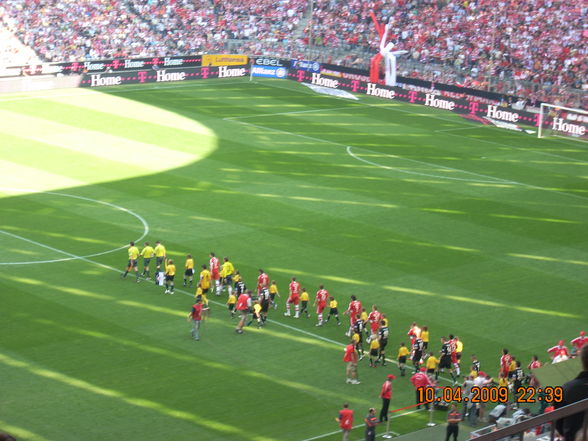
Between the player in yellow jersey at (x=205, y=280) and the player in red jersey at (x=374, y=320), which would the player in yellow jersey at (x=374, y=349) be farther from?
the player in yellow jersey at (x=205, y=280)

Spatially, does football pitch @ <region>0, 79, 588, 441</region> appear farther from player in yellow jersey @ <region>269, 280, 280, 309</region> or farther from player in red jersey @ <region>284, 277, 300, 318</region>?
player in yellow jersey @ <region>269, 280, 280, 309</region>

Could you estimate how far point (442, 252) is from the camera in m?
38.3

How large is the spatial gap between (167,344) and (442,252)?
1356 cm

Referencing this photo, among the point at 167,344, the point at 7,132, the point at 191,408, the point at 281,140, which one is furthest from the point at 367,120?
the point at 191,408

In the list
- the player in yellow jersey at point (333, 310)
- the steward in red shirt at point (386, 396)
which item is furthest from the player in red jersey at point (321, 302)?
the steward in red shirt at point (386, 396)

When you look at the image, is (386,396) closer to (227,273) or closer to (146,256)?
(227,273)

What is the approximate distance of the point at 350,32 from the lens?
77.4m

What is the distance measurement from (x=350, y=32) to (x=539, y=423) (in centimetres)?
7178

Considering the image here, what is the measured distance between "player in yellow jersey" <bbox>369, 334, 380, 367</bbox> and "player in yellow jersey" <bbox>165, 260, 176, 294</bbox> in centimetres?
786

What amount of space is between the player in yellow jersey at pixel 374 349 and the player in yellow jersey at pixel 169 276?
25.8ft

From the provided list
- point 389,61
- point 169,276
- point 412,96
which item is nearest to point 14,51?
point 389,61

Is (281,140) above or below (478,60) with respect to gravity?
below

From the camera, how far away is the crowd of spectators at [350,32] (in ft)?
216

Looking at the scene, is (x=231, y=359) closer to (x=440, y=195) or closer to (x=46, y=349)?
(x=46, y=349)
